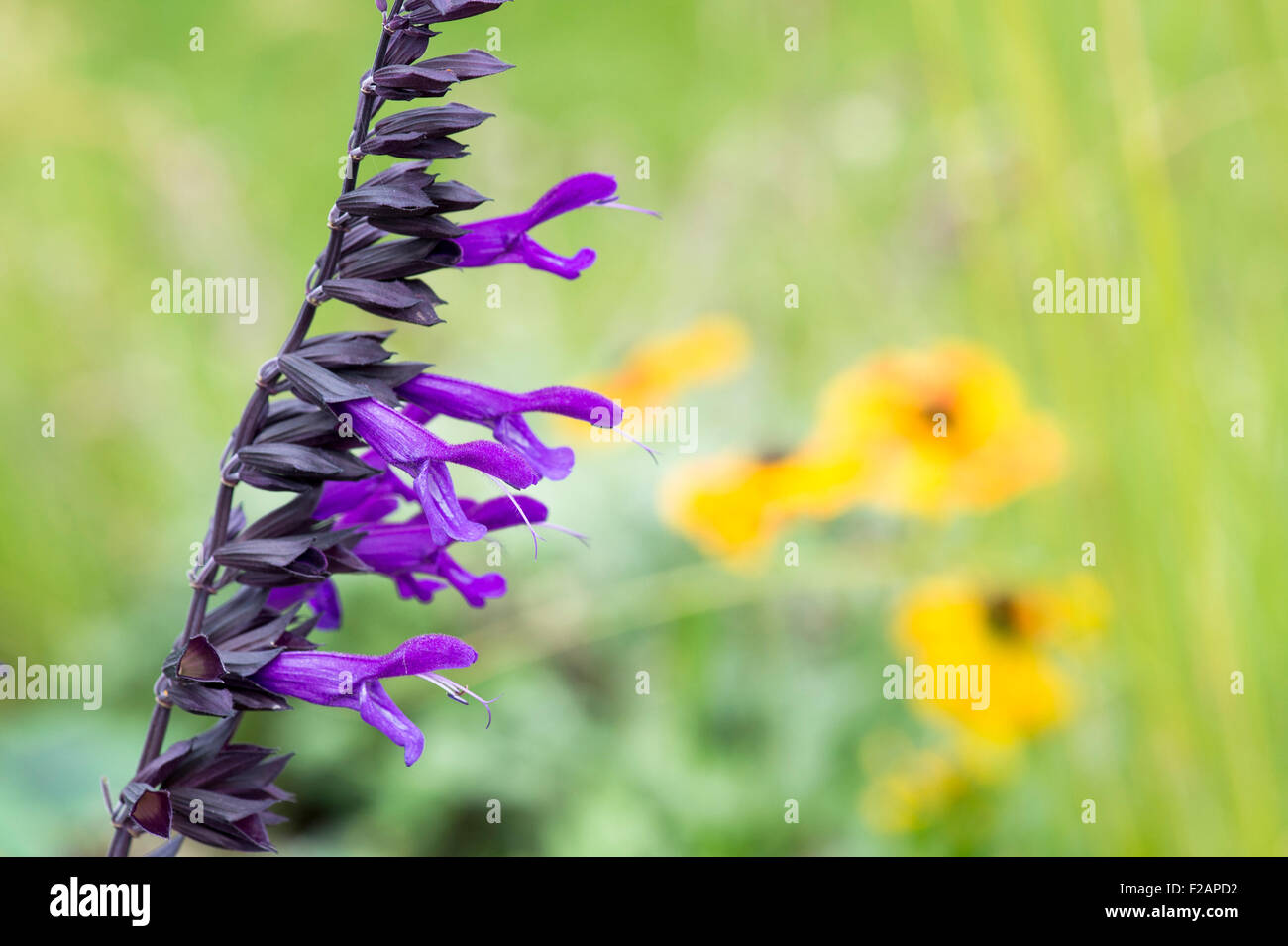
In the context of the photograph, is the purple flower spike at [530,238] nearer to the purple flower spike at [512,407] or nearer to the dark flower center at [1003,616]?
the purple flower spike at [512,407]

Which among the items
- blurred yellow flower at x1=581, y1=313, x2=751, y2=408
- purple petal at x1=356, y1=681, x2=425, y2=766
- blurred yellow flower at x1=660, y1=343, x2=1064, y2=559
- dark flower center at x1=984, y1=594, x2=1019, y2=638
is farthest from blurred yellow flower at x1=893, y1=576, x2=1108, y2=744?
purple petal at x1=356, y1=681, x2=425, y2=766

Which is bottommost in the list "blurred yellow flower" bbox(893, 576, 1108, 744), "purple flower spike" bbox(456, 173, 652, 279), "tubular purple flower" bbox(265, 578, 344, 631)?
"blurred yellow flower" bbox(893, 576, 1108, 744)

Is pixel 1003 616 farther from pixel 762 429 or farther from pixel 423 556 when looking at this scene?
pixel 423 556

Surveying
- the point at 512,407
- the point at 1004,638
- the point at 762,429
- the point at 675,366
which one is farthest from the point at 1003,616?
the point at 512,407

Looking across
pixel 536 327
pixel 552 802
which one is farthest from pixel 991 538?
pixel 536 327

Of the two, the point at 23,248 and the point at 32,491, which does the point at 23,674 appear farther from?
the point at 23,248

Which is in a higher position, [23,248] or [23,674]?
[23,248]

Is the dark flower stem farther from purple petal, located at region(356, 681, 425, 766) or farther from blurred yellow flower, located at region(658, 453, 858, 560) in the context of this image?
blurred yellow flower, located at region(658, 453, 858, 560)
